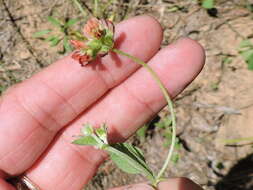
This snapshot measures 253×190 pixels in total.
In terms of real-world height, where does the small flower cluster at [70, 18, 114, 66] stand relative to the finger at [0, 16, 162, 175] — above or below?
above

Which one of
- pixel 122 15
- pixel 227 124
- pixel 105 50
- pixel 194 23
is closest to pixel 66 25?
pixel 122 15

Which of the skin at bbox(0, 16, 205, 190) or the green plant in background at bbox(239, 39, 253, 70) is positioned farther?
the green plant in background at bbox(239, 39, 253, 70)

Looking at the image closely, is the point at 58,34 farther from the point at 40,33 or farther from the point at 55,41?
the point at 40,33

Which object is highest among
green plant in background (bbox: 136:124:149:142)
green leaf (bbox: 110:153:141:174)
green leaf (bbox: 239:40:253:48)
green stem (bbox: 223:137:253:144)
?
green leaf (bbox: 110:153:141:174)

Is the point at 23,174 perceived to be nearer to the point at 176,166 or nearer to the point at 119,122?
the point at 119,122

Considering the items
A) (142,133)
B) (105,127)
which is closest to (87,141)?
(105,127)

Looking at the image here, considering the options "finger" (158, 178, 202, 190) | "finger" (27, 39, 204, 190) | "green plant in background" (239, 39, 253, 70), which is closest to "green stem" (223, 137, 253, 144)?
"green plant in background" (239, 39, 253, 70)

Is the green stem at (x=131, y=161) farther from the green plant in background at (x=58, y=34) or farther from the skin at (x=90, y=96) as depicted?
the green plant in background at (x=58, y=34)

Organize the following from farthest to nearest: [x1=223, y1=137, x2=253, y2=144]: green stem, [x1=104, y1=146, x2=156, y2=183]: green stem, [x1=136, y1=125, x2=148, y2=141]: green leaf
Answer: [x1=136, y1=125, x2=148, y2=141]: green leaf → [x1=223, y1=137, x2=253, y2=144]: green stem → [x1=104, y1=146, x2=156, y2=183]: green stem

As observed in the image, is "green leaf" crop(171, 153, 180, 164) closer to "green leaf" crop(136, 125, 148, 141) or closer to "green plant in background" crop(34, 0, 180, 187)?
"green leaf" crop(136, 125, 148, 141)
